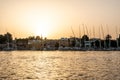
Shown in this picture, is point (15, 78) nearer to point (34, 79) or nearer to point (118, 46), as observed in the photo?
point (34, 79)

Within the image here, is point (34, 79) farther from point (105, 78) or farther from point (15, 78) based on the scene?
point (105, 78)

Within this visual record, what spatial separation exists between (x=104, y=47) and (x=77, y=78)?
528ft

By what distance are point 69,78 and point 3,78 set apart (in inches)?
314

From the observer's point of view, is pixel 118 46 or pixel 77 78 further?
pixel 118 46

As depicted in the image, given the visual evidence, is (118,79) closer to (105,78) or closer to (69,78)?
(105,78)

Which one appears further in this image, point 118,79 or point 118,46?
point 118,46

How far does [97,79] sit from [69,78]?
3.53 meters

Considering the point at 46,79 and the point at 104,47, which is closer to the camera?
the point at 46,79

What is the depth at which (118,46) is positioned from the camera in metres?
200

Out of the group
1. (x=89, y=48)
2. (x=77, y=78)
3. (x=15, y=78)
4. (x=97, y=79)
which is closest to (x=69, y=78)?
(x=77, y=78)

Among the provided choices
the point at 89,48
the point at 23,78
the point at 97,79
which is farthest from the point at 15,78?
the point at 89,48

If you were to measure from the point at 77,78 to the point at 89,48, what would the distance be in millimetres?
160912

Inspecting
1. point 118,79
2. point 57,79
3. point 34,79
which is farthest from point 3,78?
point 118,79

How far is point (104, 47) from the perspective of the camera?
19825 cm
